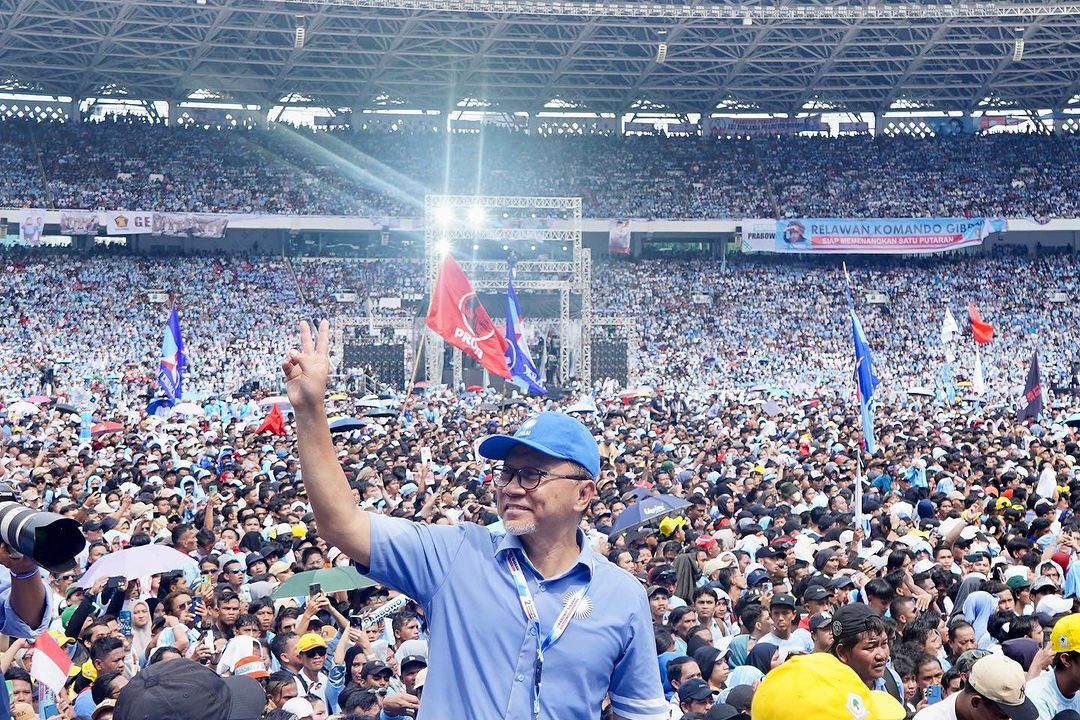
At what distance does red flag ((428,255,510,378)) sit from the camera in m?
20.3

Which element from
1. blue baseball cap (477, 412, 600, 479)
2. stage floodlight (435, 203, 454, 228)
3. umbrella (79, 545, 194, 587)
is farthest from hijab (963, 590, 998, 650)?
stage floodlight (435, 203, 454, 228)

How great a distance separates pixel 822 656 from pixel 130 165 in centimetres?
4760

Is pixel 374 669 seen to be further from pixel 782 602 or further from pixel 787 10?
pixel 787 10

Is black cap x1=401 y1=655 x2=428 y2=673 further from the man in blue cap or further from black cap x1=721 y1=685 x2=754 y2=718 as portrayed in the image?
the man in blue cap

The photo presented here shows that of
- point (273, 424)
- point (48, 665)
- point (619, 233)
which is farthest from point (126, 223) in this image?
point (48, 665)

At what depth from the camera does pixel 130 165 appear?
4800cm

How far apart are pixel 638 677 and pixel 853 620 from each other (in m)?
2.18

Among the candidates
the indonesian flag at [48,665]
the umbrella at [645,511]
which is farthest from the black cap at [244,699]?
the umbrella at [645,511]

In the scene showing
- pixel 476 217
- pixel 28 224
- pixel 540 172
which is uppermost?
pixel 540 172

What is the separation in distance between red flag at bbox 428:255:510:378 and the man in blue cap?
17.1m

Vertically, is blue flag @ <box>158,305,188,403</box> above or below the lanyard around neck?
below

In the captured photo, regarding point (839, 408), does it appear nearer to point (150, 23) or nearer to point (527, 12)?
point (527, 12)

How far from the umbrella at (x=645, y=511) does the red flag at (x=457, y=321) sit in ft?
30.0

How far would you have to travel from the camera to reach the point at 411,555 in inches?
119
